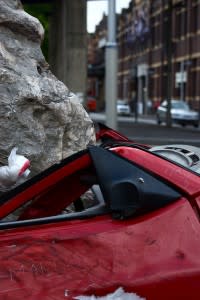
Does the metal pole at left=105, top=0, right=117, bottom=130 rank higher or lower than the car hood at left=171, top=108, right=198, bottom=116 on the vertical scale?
higher

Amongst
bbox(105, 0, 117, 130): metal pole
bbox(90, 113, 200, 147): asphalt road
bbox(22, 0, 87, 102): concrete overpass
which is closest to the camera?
bbox(105, 0, 117, 130): metal pole

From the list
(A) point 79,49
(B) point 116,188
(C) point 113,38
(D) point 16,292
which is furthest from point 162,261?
(A) point 79,49

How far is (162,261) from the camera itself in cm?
243

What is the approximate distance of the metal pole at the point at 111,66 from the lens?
9.99 metres

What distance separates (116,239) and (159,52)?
58.5m

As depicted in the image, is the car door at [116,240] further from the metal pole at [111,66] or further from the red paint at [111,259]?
the metal pole at [111,66]

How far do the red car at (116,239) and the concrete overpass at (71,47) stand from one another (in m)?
11.3

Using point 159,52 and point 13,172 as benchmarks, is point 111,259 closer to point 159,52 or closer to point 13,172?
point 13,172

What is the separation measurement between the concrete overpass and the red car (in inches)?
445

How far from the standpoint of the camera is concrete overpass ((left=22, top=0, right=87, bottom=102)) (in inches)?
547

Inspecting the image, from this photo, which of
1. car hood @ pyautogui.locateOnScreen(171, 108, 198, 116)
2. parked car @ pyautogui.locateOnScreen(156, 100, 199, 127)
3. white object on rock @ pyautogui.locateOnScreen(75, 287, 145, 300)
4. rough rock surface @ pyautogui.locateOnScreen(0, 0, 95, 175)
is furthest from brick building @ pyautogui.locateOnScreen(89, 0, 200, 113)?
white object on rock @ pyautogui.locateOnScreen(75, 287, 145, 300)

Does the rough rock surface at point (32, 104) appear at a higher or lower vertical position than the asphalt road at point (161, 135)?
higher

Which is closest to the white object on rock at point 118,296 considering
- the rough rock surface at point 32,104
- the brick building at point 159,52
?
the rough rock surface at point 32,104

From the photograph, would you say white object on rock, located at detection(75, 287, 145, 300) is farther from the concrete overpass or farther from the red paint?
the concrete overpass
